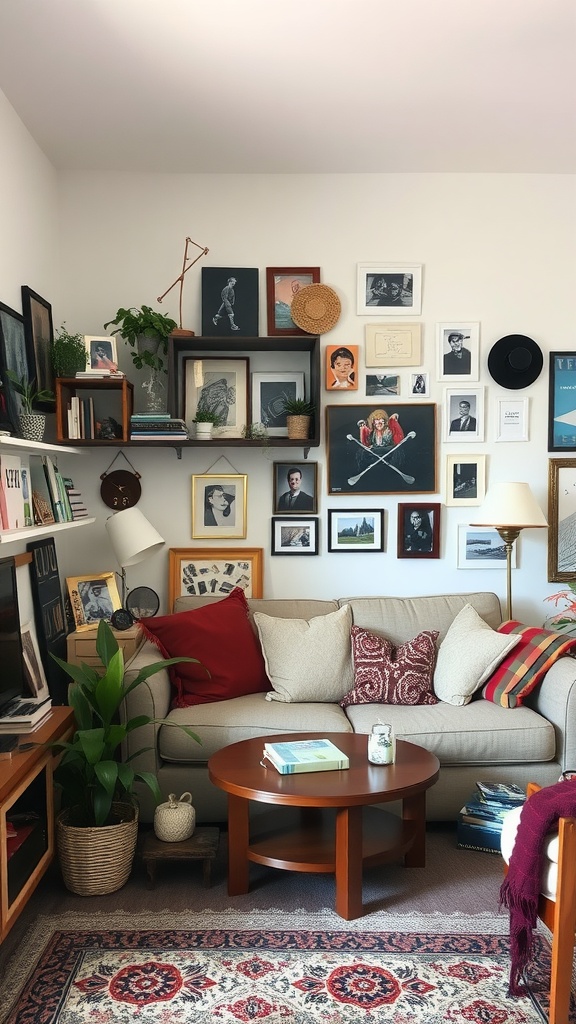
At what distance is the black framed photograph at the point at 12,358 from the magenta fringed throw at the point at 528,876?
7.29 feet

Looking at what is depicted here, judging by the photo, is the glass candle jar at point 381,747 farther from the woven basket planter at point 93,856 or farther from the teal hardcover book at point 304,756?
the woven basket planter at point 93,856

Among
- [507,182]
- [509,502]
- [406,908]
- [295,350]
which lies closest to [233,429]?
[295,350]

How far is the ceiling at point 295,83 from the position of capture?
2.74 m

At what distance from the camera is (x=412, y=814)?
2979mm

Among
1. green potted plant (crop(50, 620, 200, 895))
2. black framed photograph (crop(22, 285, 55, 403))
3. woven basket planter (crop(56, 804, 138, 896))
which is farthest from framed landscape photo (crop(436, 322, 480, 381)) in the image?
woven basket planter (crop(56, 804, 138, 896))

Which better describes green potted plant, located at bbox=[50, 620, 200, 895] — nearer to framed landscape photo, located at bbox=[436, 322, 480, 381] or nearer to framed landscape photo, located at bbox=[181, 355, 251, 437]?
framed landscape photo, located at bbox=[181, 355, 251, 437]

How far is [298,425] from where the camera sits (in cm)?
397

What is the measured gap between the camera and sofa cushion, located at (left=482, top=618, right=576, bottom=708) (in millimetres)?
3418

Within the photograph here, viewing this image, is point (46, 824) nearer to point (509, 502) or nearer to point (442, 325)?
point (509, 502)

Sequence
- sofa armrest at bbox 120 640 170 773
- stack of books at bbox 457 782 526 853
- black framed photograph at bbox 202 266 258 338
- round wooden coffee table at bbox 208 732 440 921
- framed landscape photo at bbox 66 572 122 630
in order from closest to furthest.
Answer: round wooden coffee table at bbox 208 732 440 921, stack of books at bbox 457 782 526 853, sofa armrest at bbox 120 640 170 773, framed landscape photo at bbox 66 572 122 630, black framed photograph at bbox 202 266 258 338

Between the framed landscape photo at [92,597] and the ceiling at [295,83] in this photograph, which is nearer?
the ceiling at [295,83]

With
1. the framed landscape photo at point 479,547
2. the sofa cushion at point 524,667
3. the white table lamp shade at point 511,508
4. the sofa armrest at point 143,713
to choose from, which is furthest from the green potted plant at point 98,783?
the framed landscape photo at point 479,547

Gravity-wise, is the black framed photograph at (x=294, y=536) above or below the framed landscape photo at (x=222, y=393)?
below

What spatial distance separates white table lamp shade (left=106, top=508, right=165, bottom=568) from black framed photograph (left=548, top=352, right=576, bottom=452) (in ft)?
6.67
